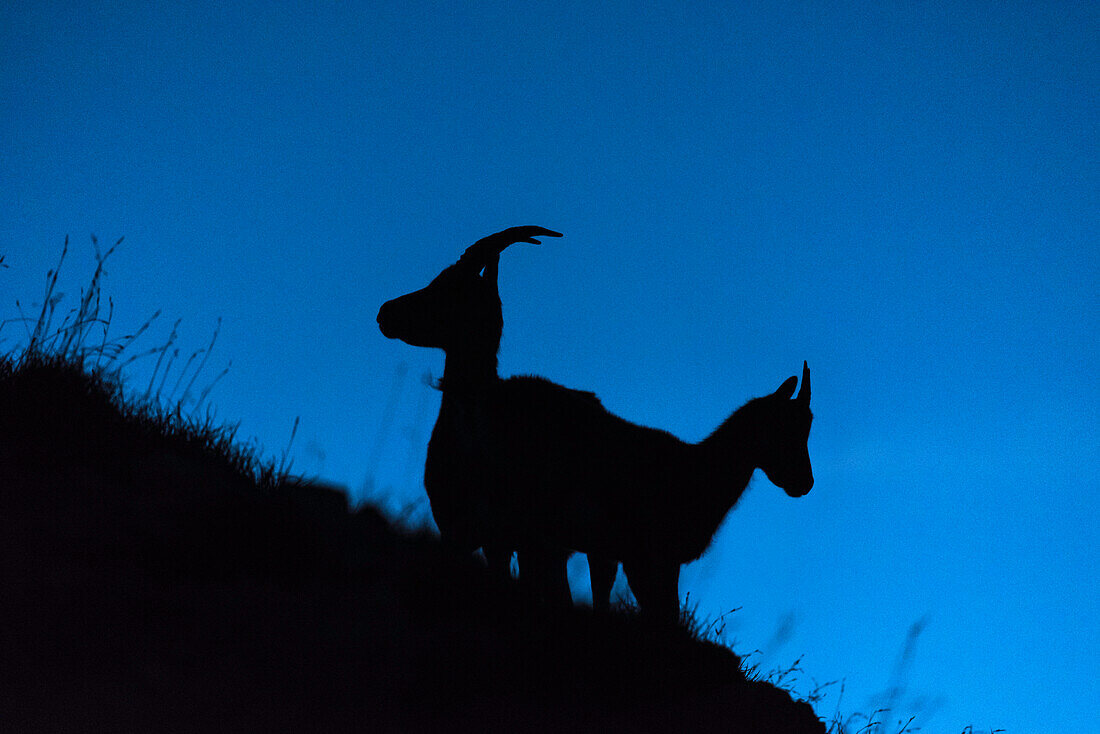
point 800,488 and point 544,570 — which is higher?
point 800,488

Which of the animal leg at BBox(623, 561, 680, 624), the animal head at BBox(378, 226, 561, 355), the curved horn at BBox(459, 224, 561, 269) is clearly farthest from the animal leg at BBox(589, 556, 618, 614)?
the curved horn at BBox(459, 224, 561, 269)

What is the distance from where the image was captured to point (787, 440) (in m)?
5.62

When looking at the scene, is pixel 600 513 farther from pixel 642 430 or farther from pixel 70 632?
pixel 70 632

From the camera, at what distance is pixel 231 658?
3453mm

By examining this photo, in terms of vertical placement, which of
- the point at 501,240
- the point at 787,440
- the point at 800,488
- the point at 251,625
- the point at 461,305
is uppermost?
the point at 501,240

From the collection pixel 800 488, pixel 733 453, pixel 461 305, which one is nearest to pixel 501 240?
pixel 461 305

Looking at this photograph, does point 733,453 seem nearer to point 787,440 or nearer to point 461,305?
point 787,440

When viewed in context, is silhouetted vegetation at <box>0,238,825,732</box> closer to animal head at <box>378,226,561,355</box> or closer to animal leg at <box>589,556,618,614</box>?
animal leg at <box>589,556,618,614</box>

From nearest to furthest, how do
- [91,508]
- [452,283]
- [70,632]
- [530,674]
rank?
[70,632] < [530,674] < [91,508] < [452,283]

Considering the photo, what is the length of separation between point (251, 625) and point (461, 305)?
7.61 ft

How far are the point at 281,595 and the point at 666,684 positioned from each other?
167cm

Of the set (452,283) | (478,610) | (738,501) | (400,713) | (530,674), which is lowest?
(400,713)

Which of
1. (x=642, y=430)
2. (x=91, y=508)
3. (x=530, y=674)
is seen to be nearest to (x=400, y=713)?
(x=530, y=674)

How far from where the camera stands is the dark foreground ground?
3229mm
